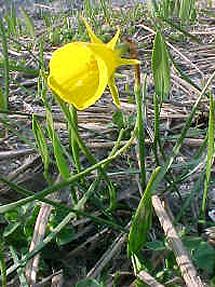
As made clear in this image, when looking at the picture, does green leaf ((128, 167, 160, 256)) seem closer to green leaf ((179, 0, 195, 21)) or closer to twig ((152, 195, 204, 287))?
twig ((152, 195, 204, 287))

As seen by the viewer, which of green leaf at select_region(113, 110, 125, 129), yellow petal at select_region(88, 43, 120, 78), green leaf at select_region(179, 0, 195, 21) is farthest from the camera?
green leaf at select_region(179, 0, 195, 21)

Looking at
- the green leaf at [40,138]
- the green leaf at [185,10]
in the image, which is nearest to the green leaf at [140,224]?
the green leaf at [40,138]

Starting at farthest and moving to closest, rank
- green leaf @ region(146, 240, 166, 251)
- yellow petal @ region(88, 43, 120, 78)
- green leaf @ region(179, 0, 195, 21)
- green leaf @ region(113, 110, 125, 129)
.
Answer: green leaf @ region(179, 0, 195, 21)
green leaf @ region(113, 110, 125, 129)
green leaf @ region(146, 240, 166, 251)
yellow petal @ region(88, 43, 120, 78)

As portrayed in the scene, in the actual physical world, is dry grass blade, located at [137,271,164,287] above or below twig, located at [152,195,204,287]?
below

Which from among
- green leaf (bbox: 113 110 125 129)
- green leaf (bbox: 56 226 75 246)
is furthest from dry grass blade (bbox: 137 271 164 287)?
green leaf (bbox: 113 110 125 129)

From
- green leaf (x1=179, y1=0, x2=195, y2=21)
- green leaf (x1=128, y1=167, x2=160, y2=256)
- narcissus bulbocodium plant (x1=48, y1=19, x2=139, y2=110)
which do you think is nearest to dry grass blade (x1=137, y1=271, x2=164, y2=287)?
green leaf (x1=128, y1=167, x2=160, y2=256)

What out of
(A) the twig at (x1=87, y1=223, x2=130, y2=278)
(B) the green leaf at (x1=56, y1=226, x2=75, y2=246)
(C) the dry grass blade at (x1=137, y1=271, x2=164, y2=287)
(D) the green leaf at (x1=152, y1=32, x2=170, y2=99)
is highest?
(D) the green leaf at (x1=152, y1=32, x2=170, y2=99)

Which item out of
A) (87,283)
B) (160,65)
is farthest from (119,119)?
(87,283)

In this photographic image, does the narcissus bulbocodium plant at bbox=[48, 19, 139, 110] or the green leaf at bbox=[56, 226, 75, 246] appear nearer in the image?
the narcissus bulbocodium plant at bbox=[48, 19, 139, 110]
